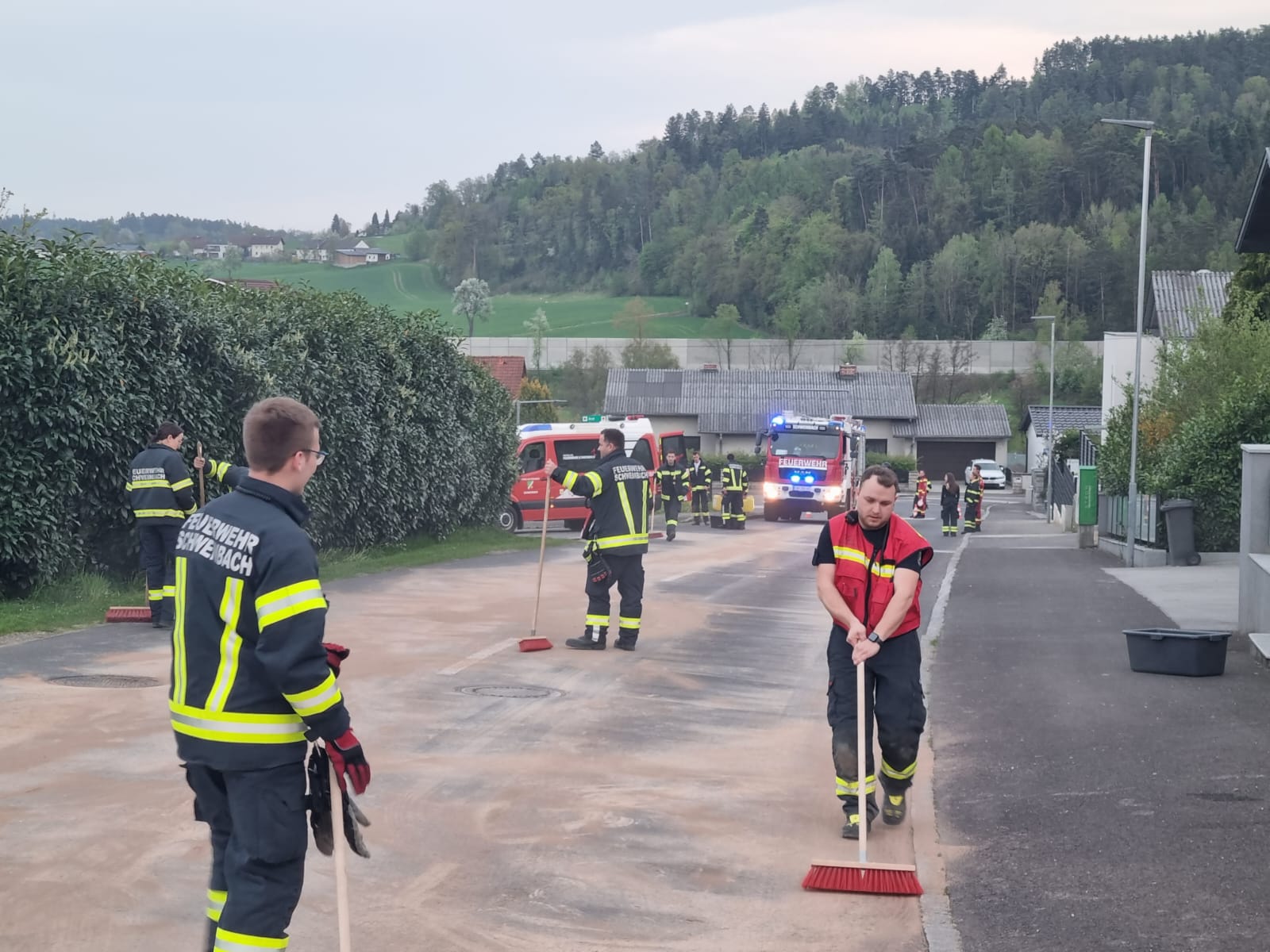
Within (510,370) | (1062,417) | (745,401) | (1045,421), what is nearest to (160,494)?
(510,370)

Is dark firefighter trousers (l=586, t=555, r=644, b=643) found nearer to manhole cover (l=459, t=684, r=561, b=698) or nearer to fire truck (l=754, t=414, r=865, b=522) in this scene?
manhole cover (l=459, t=684, r=561, b=698)

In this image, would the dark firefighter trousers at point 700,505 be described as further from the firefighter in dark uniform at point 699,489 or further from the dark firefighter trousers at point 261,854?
the dark firefighter trousers at point 261,854

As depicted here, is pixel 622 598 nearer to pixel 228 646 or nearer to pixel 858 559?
pixel 858 559

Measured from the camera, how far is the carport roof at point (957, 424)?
9469 cm

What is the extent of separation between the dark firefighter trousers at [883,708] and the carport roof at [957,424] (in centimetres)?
8784

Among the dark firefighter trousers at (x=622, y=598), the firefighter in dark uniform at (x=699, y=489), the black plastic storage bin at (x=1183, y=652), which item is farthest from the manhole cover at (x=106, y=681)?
the firefighter in dark uniform at (x=699, y=489)

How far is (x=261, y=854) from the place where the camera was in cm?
450

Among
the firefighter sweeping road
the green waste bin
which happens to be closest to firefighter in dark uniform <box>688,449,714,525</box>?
the green waste bin

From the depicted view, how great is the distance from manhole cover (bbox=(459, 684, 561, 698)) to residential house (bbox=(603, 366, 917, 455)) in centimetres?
7850

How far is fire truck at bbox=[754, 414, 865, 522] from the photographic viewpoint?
42.2 m

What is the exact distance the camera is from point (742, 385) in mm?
97000

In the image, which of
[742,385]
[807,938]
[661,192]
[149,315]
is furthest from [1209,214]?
[807,938]

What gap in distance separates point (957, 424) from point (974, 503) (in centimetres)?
5637

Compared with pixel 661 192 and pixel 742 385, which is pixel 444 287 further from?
pixel 742 385
